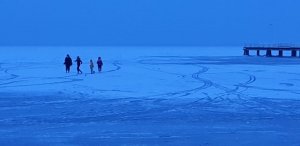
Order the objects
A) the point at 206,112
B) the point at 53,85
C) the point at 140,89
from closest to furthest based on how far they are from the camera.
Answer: the point at 206,112
the point at 140,89
the point at 53,85

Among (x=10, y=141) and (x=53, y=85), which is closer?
(x=10, y=141)

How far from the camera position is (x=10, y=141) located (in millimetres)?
7953

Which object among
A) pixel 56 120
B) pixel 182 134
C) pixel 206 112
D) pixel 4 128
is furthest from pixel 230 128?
pixel 4 128

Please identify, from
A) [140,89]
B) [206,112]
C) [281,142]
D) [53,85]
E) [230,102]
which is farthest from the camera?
[53,85]

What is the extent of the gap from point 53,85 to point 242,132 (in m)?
11.2

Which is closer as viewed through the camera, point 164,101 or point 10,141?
point 10,141

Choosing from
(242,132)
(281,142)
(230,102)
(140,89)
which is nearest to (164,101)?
(230,102)

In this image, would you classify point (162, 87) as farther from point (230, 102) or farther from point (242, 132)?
point (242, 132)

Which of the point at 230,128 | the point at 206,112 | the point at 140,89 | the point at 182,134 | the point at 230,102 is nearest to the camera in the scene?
the point at 182,134

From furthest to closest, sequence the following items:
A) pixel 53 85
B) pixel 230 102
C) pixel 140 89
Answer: pixel 53 85 → pixel 140 89 → pixel 230 102

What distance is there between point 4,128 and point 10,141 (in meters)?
1.26

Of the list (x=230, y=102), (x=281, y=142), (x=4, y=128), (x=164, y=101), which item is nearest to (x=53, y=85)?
(x=164, y=101)

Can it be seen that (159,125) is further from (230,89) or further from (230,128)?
(230,89)

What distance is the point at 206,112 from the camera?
446 inches
